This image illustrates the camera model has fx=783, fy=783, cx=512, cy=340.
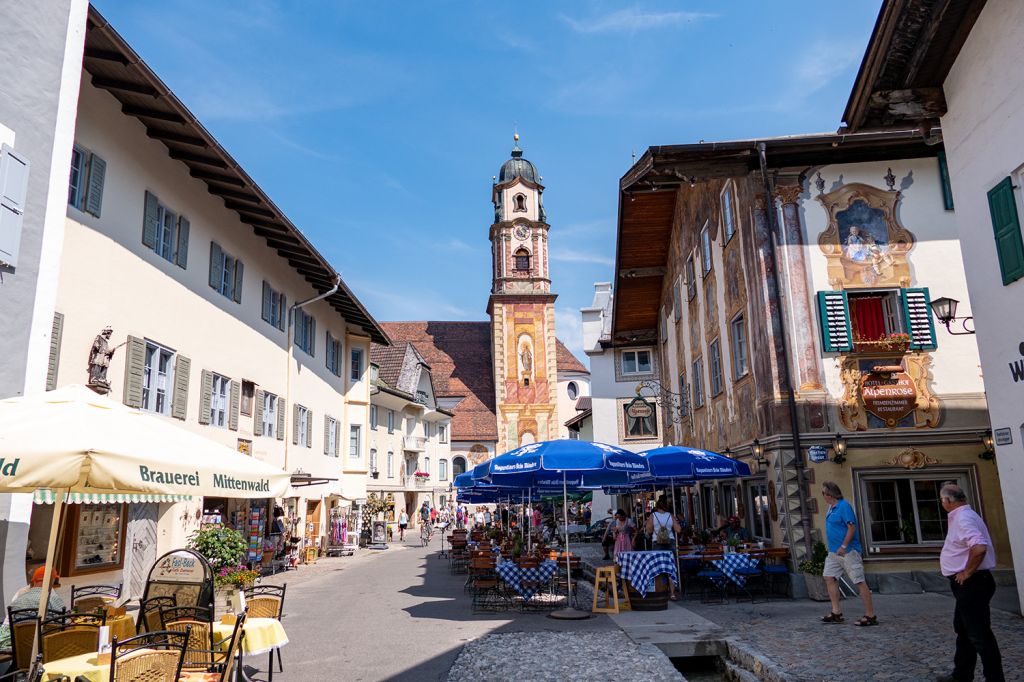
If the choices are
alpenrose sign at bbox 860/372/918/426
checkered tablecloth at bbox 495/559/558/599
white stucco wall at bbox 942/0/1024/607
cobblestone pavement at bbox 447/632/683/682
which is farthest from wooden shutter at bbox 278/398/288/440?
white stucco wall at bbox 942/0/1024/607

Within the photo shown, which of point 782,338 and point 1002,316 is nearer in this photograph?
point 1002,316

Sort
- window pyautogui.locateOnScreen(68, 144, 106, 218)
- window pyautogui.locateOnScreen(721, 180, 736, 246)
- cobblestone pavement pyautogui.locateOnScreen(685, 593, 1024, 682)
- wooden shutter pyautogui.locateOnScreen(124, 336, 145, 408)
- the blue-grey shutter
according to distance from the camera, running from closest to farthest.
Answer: cobblestone pavement pyautogui.locateOnScreen(685, 593, 1024, 682)
the blue-grey shutter
window pyautogui.locateOnScreen(68, 144, 106, 218)
wooden shutter pyautogui.locateOnScreen(124, 336, 145, 408)
window pyautogui.locateOnScreen(721, 180, 736, 246)

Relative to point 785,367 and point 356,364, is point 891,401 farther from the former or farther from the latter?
point 356,364

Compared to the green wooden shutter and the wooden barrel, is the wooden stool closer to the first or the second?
the wooden barrel

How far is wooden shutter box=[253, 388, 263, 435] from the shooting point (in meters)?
20.7

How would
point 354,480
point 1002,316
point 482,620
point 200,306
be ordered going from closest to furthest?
point 1002,316
point 482,620
point 200,306
point 354,480

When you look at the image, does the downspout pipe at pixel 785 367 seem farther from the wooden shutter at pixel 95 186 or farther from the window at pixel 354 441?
the window at pixel 354 441

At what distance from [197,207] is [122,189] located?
10.9 feet

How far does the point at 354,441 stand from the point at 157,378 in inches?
666

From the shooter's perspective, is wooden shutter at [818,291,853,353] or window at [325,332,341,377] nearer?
wooden shutter at [818,291,853,353]

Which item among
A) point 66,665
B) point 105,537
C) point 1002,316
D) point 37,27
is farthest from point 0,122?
point 1002,316

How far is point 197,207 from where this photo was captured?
17.5 m

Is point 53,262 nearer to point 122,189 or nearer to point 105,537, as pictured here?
point 122,189

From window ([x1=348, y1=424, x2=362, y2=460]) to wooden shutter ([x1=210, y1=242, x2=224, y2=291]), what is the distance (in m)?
14.0
